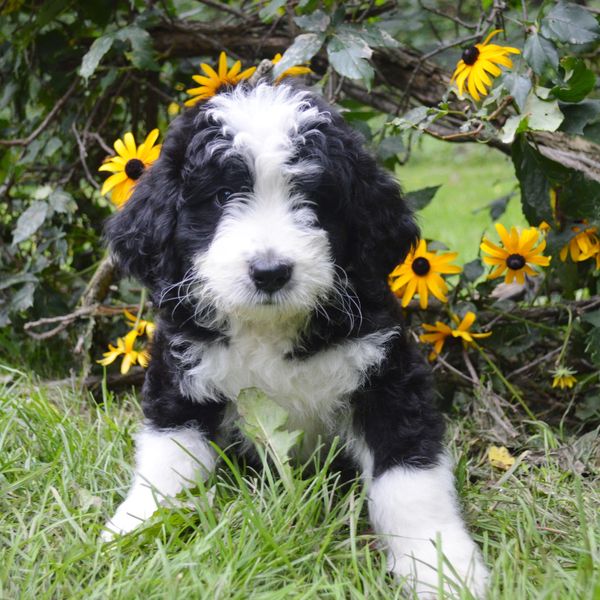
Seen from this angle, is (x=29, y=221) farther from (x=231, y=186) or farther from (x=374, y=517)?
(x=374, y=517)

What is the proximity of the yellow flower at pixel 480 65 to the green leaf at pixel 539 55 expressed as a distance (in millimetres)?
Answer: 106

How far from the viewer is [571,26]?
2994mm

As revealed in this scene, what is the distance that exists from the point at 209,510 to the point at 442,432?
0.81 m

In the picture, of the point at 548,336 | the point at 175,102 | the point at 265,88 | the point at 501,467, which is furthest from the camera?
the point at 175,102

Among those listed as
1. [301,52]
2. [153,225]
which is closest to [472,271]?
[301,52]

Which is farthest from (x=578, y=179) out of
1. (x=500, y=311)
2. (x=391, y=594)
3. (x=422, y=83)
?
(x=391, y=594)

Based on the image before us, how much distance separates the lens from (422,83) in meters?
3.96

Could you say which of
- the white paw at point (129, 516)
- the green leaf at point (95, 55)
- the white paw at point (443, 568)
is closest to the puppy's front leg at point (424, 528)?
the white paw at point (443, 568)

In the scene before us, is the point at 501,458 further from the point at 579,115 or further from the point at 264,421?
the point at 579,115

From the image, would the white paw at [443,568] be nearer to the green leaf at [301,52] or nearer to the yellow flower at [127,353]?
the yellow flower at [127,353]

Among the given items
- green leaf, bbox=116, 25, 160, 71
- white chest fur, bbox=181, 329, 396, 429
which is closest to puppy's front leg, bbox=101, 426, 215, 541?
white chest fur, bbox=181, 329, 396, 429

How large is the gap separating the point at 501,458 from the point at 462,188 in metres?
7.36

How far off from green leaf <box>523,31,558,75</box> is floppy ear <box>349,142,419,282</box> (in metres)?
0.63

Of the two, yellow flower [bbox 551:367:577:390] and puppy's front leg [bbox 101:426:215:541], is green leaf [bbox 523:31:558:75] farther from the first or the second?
puppy's front leg [bbox 101:426:215:541]
